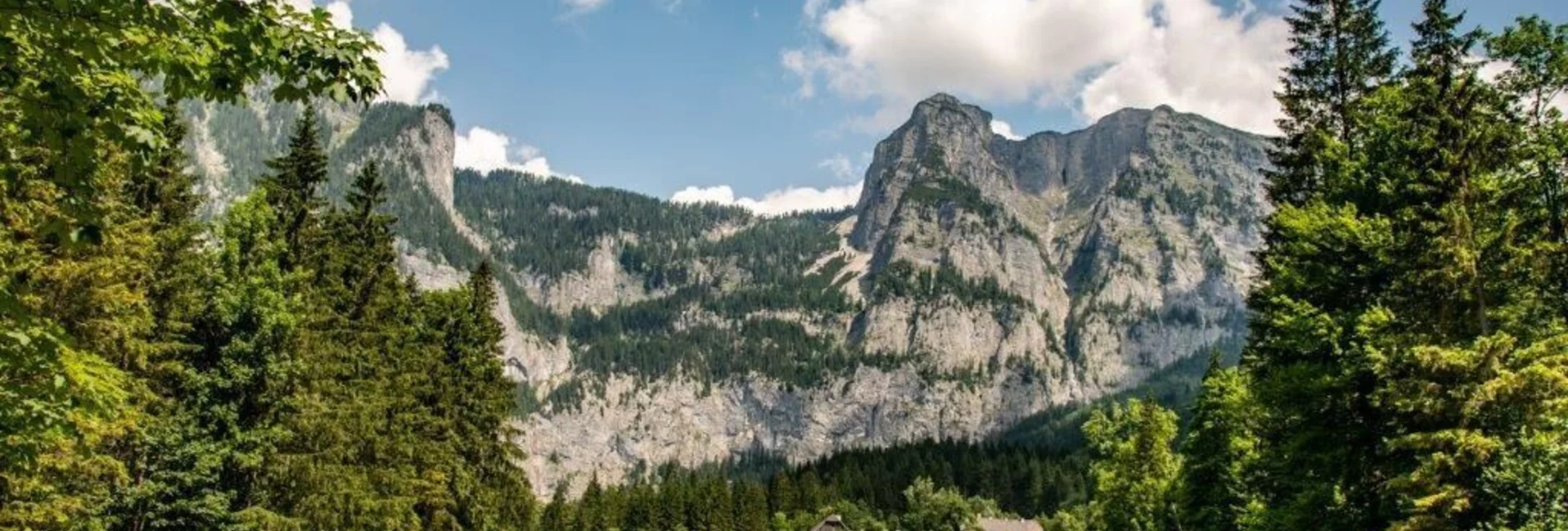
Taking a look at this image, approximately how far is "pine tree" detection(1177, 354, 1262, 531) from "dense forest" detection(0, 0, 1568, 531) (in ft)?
1.43

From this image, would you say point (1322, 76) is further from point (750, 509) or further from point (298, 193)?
point (750, 509)

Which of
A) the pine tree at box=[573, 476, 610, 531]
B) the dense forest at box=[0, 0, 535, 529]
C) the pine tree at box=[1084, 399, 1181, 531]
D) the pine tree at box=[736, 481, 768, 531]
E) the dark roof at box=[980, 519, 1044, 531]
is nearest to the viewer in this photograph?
the dense forest at box=[0, 0, 535, 529]

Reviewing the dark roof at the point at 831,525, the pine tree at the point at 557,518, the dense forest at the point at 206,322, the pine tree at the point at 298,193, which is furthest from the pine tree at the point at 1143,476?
the pine tree at the point at 557,518

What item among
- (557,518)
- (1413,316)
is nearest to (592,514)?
(557,518)

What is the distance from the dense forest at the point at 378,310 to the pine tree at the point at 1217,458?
434 millimetres

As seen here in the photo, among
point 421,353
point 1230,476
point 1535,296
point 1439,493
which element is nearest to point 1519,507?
point 1439,493

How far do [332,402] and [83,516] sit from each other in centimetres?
750

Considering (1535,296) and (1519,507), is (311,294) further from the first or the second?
(1535,296)

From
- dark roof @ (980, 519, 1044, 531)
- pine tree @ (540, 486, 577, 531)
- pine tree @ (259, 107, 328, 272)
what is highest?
pine tree @ (259, 107, 328, 272)

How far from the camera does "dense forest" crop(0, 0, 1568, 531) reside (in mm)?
7516

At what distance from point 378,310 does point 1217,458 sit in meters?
32.5

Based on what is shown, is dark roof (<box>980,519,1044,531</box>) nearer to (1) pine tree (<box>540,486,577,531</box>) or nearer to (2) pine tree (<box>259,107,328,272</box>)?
(1) pine tree (<box>540,486,577,531</box>)

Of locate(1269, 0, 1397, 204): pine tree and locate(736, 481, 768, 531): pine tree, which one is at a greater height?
locate(1269, 0, 1397, 204): pine tree

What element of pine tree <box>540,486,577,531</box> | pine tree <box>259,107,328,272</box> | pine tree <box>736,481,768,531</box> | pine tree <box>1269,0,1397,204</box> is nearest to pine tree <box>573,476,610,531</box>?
pine tree <box>540,486,577,531</box>
